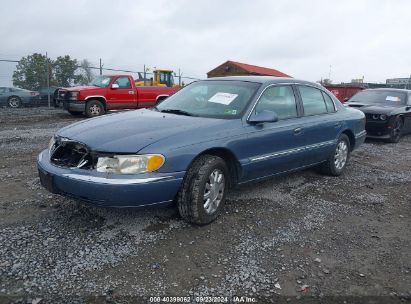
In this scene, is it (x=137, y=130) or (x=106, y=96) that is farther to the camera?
(x=106, y=96)

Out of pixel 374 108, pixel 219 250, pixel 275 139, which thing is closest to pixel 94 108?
pixel 374 108

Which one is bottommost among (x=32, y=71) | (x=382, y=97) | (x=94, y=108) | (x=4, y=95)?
(x=94, y=108)

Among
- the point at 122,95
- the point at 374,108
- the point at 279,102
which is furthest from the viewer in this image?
the point at 122,95

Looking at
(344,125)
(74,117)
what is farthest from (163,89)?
(344,125)

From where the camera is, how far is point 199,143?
3518 millimetres

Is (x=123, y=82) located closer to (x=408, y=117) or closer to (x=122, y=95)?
(x=122, y=95)

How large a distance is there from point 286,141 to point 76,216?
2579 mm

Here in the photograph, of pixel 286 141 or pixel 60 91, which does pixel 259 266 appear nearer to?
pixel 286 141

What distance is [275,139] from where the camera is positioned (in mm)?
4312

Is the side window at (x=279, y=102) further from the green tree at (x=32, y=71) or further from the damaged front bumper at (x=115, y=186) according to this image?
the green tree at (x=32, y=71)

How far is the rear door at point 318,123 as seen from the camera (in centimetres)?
492

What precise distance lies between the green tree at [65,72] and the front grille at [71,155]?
16439 mm

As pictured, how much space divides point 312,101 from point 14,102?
15931 mm

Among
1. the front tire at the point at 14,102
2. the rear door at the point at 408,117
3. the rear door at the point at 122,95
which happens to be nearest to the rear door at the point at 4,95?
the front tire at the point at 14,102
